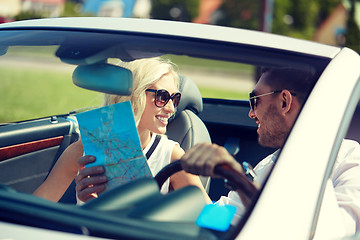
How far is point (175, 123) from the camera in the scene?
257 centimetres

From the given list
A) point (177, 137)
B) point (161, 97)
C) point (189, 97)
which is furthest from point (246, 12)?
point (161, 97)

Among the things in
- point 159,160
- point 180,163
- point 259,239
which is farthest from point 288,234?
point 159,160

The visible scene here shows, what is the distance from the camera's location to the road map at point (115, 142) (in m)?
1.79

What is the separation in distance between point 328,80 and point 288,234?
0.54 meters

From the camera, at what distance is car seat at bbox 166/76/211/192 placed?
2455 mm

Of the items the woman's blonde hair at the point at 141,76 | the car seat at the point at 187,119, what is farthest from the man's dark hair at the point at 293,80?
the car seat at the point at 187,119

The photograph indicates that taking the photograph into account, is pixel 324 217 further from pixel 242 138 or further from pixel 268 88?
pixel 242 138

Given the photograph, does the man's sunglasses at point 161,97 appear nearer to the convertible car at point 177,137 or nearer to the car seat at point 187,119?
the convertible car at point 177,137

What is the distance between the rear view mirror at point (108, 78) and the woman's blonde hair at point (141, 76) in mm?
55

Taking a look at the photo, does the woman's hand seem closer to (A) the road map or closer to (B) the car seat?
(A) the road map

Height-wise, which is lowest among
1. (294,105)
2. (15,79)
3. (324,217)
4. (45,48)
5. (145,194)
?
(324,217)

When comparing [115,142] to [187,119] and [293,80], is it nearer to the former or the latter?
[293,80]

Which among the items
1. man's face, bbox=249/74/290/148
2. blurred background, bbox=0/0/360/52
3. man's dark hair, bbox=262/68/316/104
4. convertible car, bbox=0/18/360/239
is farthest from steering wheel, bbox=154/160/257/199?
blurred background, bbox=0/0/360/52

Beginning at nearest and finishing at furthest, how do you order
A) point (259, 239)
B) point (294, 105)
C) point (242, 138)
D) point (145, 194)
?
point (259, 239) → point (145, 194) → point (294, 105) → point (242, 138)
